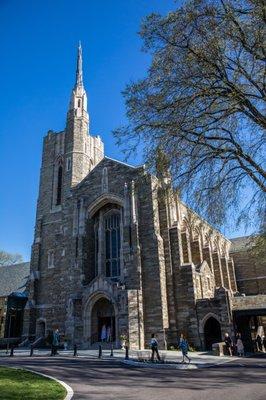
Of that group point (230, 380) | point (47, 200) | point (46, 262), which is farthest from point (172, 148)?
point (47, 200)

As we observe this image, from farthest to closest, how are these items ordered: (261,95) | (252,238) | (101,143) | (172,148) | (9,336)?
(101,143), (9,336), (252,238), (172,148), (261,95)

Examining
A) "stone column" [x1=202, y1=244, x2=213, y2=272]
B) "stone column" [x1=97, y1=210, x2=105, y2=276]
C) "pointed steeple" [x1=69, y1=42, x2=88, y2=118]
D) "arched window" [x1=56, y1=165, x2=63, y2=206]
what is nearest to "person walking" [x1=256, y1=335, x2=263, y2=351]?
"stone column" [x1=202, y1=244, x2=213, y2=272]

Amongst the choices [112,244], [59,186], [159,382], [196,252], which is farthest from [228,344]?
[59,186]

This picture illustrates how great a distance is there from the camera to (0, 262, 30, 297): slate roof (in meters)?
39.2

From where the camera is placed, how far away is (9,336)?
113 feet

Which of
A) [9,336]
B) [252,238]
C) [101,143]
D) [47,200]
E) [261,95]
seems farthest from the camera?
[101,143]

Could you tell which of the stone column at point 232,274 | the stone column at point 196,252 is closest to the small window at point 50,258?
the stone column at point 196,252

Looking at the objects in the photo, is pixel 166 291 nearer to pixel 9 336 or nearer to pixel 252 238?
pixel 252 238

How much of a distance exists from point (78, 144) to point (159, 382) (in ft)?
103

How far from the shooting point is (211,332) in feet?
82.6

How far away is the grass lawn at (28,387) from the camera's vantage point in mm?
8180

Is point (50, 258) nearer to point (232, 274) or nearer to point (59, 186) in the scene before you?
point (59, 186)

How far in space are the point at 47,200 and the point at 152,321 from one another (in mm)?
19809

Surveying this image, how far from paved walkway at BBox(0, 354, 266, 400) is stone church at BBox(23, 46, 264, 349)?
8521 mm
